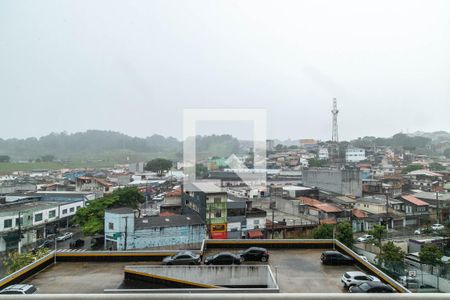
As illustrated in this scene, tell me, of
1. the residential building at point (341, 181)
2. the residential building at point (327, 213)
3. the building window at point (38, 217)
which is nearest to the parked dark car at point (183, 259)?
the residential building at point (327, 213)

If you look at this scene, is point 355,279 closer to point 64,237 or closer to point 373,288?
point 373,288

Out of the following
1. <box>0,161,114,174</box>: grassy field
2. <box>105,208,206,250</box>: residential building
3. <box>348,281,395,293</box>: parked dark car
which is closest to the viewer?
<box>348,281,395,293</box>: parked dark car

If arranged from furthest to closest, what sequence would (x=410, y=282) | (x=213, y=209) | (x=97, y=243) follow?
(x=97, y=243), (x=213, y=209), (x=410, y=282)

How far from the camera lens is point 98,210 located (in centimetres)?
735

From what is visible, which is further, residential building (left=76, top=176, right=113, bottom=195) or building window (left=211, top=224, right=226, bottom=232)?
residential building (left=76, top=176, right=113, bottom=195)

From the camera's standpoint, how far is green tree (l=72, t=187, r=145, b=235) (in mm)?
6859

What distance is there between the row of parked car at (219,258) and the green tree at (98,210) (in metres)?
4.99

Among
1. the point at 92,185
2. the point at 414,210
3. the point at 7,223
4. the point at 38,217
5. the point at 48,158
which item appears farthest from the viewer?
the point at 48,158

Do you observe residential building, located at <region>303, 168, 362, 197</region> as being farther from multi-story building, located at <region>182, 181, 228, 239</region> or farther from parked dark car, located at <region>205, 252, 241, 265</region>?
parked dark car, located at <region>205, 252, 241, 265</region>

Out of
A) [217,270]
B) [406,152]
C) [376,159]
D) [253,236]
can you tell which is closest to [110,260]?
[217,270]

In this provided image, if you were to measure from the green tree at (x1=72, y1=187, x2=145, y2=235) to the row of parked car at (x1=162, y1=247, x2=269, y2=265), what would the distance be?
4.99m

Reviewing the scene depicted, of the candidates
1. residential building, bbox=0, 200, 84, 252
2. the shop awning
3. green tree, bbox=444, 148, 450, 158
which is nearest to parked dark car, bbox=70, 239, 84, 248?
residential building, bbox=0, 200, 84, 252

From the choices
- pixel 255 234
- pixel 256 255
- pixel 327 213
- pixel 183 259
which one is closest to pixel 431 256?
pixel 327 213

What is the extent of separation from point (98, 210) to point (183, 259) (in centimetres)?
560
